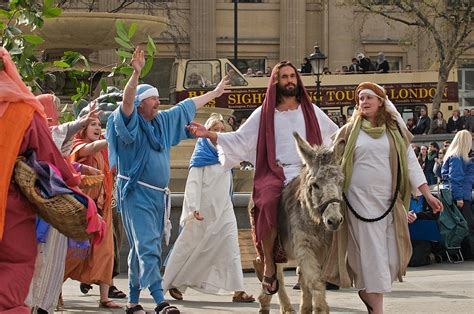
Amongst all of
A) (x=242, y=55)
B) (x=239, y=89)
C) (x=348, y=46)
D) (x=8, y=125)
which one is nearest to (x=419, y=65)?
(x=348, y=46)

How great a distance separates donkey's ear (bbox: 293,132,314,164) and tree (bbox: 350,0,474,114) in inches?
1340

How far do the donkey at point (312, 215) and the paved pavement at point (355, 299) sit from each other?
6.68 ft

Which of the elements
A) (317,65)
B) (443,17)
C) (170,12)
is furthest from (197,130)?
(170,12)

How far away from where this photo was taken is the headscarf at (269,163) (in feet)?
32.9

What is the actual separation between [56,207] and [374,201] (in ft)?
9.82

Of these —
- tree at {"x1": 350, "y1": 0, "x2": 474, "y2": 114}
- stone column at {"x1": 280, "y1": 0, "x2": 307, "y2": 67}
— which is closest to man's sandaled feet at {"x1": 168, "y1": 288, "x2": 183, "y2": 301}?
tree at {"x1": 350, "y1": 0, "x2": 474, "y2": 114}

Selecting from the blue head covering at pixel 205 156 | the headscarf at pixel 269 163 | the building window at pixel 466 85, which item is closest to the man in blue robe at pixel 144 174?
the headscarf at pixel 269 163

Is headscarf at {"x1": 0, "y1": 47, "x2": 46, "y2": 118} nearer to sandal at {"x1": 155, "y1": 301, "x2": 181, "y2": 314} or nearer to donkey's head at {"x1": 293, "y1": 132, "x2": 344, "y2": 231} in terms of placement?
donkey's head at {"x1": 293, "y1": 132, "x2": 344, "y2": 231}

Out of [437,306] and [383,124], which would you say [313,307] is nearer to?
[383,124]

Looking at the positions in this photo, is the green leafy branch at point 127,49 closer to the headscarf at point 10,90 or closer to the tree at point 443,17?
the headscarf at point 10,90

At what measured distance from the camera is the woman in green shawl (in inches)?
384

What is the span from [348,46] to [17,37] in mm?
48148

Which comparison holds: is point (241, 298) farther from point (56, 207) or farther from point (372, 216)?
point (56, 207)

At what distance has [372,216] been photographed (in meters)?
9.72
